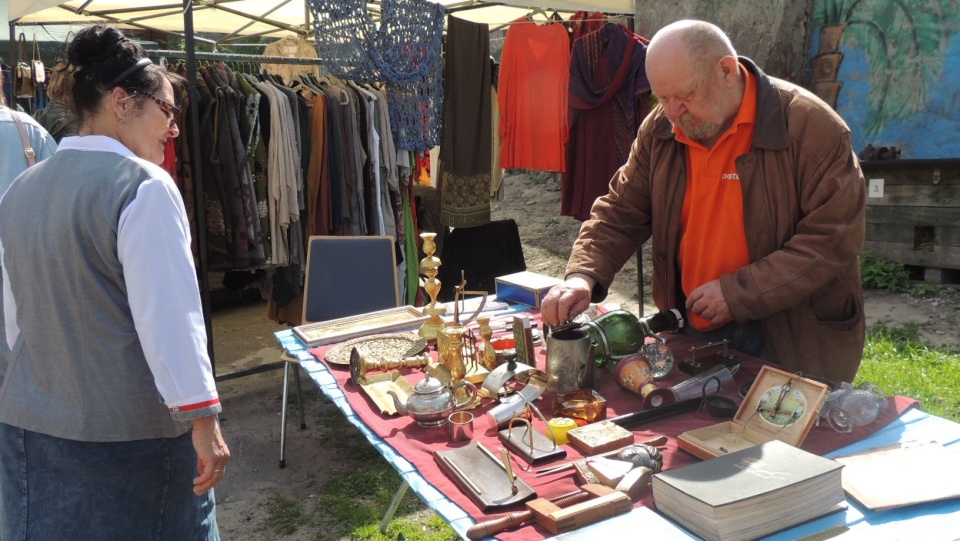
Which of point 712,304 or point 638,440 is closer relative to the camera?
point 638,440

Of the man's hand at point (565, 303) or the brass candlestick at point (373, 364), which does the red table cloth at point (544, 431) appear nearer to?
the brass candlestick at point (373, 364)

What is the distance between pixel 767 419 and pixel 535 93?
147 inches

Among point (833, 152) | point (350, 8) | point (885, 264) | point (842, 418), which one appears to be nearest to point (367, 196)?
point (350, 8)

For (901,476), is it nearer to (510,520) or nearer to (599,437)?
(599,437)

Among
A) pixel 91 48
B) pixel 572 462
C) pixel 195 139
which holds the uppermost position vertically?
pixel 91 48

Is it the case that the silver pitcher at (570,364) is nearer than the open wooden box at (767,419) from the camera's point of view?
No

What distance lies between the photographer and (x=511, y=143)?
5219 mm

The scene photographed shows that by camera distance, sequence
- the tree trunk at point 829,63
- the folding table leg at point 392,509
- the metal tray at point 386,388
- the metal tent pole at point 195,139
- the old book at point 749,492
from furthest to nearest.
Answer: the tree trunk at point 829,63 → the metal tent pole at point 195,139 → the folding table leg at point 392,509 → the metal tray at point 386,388 → the old book at point 749,492

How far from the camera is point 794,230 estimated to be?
2.28 m

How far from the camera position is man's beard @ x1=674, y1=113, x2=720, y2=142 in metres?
2.36

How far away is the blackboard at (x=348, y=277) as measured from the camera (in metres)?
3.95

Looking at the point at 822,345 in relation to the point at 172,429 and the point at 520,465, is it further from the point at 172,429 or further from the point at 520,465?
the point at 172,429

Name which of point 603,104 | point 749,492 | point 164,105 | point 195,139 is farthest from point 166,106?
point 603,104

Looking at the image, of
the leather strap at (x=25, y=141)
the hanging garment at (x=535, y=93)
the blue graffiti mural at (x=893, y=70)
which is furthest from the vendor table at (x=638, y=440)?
the blue graffiti mural at (x=893, y=70)
